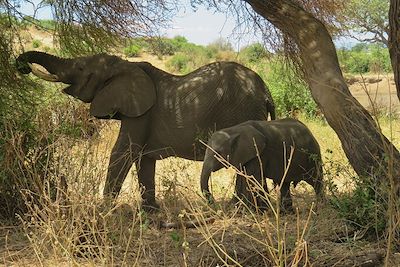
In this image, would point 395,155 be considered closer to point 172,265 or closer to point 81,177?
point 172,265

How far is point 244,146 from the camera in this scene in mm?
5672

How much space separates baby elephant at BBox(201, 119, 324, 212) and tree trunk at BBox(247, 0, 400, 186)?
0.48 metres

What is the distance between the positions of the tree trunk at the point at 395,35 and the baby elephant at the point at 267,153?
1.15 metres

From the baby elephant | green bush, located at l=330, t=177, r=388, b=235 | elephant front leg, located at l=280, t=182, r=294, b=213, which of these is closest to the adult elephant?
the baby elephant

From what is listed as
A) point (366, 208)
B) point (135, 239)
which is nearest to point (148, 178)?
point (135, 239)

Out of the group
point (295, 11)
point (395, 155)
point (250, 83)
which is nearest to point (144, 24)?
point (250, 83)

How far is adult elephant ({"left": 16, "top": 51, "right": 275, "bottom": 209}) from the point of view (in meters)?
6.43

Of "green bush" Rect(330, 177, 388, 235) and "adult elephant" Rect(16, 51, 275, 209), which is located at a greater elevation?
"adult elephant" Rect(16, 51, 275, 209)

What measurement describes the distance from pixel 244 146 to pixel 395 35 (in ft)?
5.39

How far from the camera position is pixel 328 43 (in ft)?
18.0

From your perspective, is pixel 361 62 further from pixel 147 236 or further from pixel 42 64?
pixel 147 236

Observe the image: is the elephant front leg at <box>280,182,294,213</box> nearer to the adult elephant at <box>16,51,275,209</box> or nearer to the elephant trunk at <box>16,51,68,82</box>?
the adult elephant at <box>16,51,275,209</box>

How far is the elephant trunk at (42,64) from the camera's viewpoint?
6.48m

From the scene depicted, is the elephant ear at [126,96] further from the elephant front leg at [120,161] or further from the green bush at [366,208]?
the green bush at [366,208]
